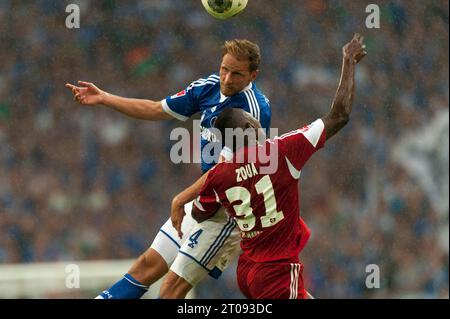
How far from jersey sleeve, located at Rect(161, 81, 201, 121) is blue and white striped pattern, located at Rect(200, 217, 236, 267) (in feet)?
2.69

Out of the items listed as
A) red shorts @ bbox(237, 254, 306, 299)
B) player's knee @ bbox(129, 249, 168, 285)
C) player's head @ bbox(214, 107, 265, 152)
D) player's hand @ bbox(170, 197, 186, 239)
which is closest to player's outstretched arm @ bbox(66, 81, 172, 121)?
player's hand @ bbox(170, 197, 186, 239)

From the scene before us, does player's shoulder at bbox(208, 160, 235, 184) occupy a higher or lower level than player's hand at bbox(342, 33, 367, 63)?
lower

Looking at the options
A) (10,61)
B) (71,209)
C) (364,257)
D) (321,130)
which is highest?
(10,61)

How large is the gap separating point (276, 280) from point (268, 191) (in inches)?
21.4

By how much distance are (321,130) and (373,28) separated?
612cm

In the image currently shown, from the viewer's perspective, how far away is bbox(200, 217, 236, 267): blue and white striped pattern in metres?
6.44

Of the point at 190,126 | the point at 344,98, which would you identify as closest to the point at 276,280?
the point at 344,98

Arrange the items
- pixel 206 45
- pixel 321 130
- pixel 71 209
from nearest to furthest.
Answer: pixel 321 130 → pixel 71 209 → pixel 206 45

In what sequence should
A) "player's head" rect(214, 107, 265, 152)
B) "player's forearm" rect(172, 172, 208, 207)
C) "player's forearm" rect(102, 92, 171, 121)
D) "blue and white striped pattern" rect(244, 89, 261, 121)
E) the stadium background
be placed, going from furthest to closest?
the stadium background, "player's forearm" rect(102, 92, 171, 121), "blue and white striped pattern" rect(244, 89, 261, 121), "player's forearm" rect(172, 172, 208, 207), "player's head" rect(214, 107, 265, 152)

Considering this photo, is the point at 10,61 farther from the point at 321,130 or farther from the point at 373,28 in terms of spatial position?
the point at 321,130

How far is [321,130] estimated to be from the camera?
5.64 metres

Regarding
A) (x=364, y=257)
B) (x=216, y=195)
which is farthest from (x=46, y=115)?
(x=216, y=195)

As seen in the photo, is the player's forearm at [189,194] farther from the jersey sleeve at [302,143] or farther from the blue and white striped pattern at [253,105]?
the jersey sleeve at [302,143]

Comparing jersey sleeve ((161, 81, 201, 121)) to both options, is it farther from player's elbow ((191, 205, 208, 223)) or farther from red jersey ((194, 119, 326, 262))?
red jersey ((194, 119, 326, 262))
